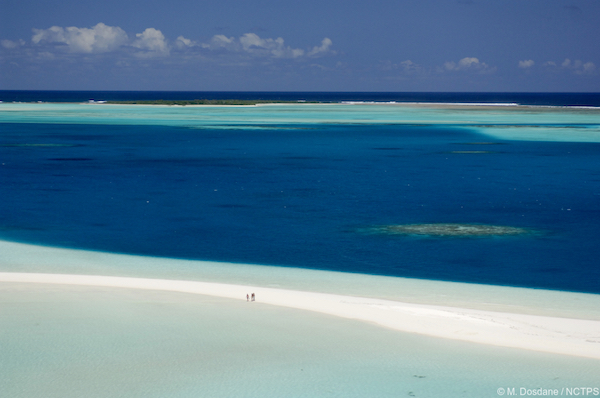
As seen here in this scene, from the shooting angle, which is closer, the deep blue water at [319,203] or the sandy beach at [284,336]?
the sandy beach at [284,336]

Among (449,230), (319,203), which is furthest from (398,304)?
(319,203)

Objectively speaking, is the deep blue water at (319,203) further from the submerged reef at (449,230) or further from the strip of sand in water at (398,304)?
the strip of sand in water at (398,304)

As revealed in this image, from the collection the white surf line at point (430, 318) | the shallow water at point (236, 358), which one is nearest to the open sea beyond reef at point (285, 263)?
the shallow water at point (236, 358)

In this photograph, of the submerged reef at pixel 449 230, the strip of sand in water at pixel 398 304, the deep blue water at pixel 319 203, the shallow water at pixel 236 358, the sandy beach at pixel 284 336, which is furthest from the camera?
the submerged reef at pixel 449 230

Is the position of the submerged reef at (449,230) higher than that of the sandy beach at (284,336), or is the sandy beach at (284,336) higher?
the sandy beach at (284,336)

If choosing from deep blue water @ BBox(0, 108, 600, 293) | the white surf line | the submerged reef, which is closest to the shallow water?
the white surf line

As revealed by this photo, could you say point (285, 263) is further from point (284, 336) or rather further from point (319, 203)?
point (319, 203)

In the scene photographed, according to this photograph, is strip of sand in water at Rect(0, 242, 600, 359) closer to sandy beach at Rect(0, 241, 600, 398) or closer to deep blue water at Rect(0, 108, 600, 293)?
sandy beach at Rect(0, 241, 600, 398)
